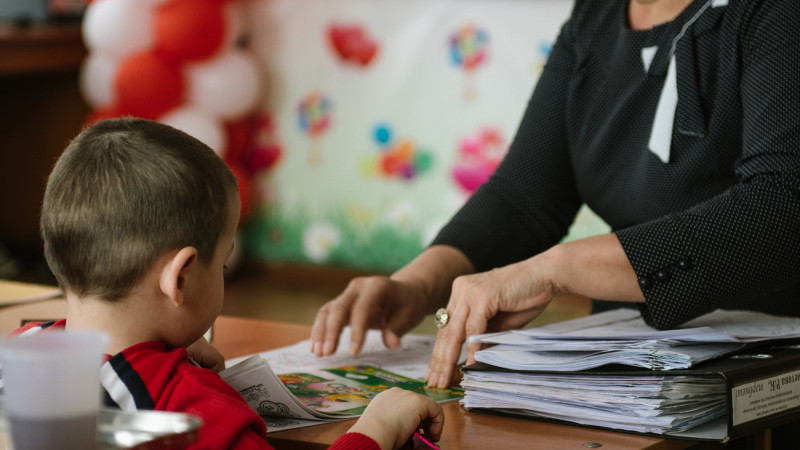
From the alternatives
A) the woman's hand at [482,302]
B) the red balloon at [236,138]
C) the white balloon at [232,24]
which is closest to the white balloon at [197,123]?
the red balloon at [236,138]

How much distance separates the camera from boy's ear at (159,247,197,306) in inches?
32.6

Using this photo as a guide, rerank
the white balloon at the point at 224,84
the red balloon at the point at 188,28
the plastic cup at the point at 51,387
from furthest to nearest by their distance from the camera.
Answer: the white balloon at the point at 224,84
the red balloon at the point at 188,28
the plastic cup at the point at 51,387

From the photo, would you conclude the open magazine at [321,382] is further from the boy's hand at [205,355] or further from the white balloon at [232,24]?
the white balloon at [232,24]

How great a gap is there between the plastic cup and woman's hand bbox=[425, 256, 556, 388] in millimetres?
634

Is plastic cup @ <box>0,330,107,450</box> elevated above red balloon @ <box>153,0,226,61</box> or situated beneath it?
situated beneath

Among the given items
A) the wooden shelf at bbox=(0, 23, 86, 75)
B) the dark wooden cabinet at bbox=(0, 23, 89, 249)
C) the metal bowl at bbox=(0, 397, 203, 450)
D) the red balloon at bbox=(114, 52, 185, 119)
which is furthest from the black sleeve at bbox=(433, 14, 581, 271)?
the dark wooden cabinet at bbox=(0, 23, 89, 249)

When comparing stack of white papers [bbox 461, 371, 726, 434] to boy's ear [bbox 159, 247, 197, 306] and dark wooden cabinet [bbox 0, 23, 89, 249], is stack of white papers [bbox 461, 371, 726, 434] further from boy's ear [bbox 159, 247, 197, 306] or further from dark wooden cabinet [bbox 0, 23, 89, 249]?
dark wooden cabinet [bbox 0, 23, 89, 249]

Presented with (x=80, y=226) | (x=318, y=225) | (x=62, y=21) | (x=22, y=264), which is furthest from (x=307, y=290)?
(x=80, y=226)

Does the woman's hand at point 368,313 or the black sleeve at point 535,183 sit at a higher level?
the black sleeve at point 535,183

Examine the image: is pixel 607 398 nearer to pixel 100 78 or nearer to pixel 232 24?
pixel 232 24

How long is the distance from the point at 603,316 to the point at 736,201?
21cm

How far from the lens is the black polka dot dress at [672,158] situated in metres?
1.14

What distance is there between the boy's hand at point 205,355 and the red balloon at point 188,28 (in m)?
3.07

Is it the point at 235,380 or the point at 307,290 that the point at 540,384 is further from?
the point at 307,290
